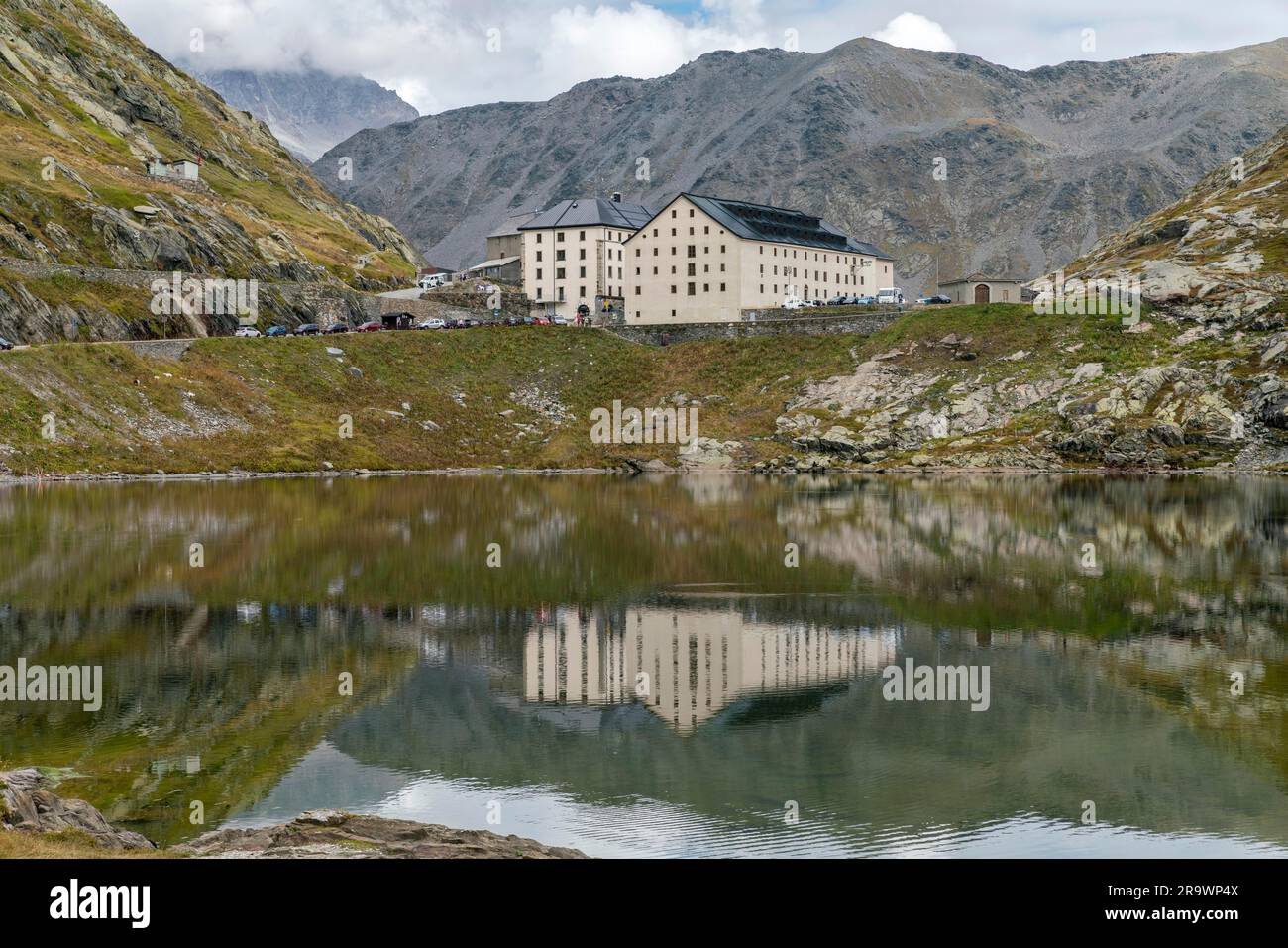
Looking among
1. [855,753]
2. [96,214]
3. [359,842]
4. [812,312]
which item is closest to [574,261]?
[812,312]

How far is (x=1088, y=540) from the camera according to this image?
6425 centimetres

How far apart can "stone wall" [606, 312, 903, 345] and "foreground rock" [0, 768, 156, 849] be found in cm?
12544

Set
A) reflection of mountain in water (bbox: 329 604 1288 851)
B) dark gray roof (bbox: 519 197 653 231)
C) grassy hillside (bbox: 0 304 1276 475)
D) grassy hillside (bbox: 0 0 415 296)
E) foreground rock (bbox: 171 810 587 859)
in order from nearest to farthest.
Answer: foreground rock (bbox: 171 810 587 859), reflection of mountain in water (bbox: 329 604 1288 851), grassy hillside (bbox: 0 304 1276 475), grassy hillside (bbox: 0 0 415 296), dark gray roof (bbox: 519 197 653 231)

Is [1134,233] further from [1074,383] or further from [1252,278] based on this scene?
[1074,383]

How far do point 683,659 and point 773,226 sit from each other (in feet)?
434

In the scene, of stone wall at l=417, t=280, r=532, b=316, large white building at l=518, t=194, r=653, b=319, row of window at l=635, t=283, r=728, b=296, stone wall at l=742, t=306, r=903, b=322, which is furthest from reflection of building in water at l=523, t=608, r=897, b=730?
large white building at l=518, t=194, r=653, b=319

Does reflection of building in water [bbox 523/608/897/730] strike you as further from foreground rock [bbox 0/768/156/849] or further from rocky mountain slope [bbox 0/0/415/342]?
rocky mountain slope [bbox 0/0/415/342]

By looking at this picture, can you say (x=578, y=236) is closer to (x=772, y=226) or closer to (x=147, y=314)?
(x=772, y=226)

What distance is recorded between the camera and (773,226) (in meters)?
164

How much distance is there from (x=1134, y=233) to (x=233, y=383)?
4977 inches

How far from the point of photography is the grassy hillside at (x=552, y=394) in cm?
10731

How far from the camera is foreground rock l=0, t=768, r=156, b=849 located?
67.5 feet

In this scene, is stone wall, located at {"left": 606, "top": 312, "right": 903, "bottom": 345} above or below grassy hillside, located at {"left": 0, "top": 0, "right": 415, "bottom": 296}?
below
